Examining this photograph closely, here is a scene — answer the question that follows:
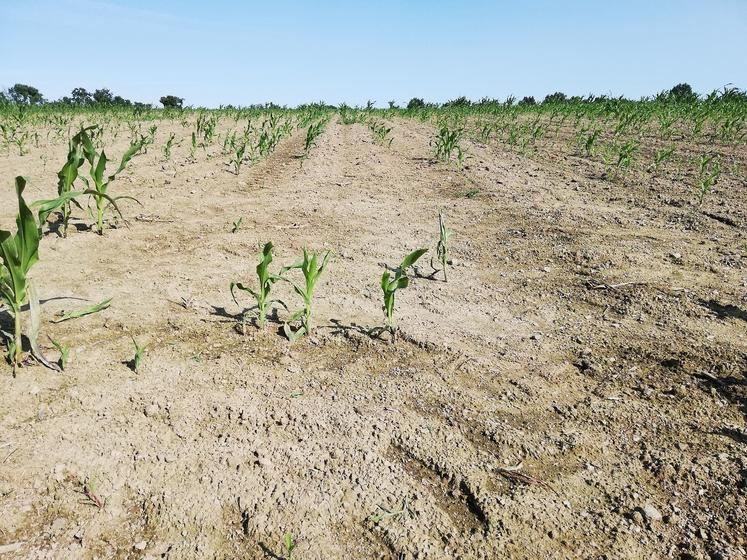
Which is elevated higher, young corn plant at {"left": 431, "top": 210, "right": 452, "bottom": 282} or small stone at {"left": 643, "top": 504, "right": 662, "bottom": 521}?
young corn plant at {"left": 431, "top": 210, "right": 452, "bottom": 282}

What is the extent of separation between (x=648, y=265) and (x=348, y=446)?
255cm

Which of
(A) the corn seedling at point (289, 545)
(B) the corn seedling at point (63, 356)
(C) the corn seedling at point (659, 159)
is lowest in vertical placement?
(A) the corn seedling at point (289, 545)

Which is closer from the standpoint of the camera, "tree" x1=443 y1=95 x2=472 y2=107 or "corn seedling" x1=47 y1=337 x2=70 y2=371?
"corn seedling" x1=47 y1=337 x2=70 y2=371

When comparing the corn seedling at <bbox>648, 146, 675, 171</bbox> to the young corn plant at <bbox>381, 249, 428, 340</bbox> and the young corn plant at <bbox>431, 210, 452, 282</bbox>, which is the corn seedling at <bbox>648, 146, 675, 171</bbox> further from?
the young corn plant at <bbox>381, 249, 428, 340</bbox>

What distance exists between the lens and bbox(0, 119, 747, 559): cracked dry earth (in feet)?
4.58

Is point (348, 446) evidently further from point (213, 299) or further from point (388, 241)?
point (388, 241)

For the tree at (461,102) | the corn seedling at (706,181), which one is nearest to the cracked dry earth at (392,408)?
the corn seedling at (706,181)

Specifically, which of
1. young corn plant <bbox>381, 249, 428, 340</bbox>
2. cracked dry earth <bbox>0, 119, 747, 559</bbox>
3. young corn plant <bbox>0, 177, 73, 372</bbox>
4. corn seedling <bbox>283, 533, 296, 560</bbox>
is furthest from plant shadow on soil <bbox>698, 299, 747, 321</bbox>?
young corn plant <bbox>0, 177, 73, 372</bbox>

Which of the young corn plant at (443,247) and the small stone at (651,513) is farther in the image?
the young corn plant at (443,247)

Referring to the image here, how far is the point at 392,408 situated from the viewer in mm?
1893

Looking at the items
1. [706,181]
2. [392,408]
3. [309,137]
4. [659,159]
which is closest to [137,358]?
[392,408]

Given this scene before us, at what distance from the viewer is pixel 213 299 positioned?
2654 mm

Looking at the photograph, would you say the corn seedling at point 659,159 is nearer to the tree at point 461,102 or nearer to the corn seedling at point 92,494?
the corn seedling at point 92,494

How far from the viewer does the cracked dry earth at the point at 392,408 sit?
1397 mm
